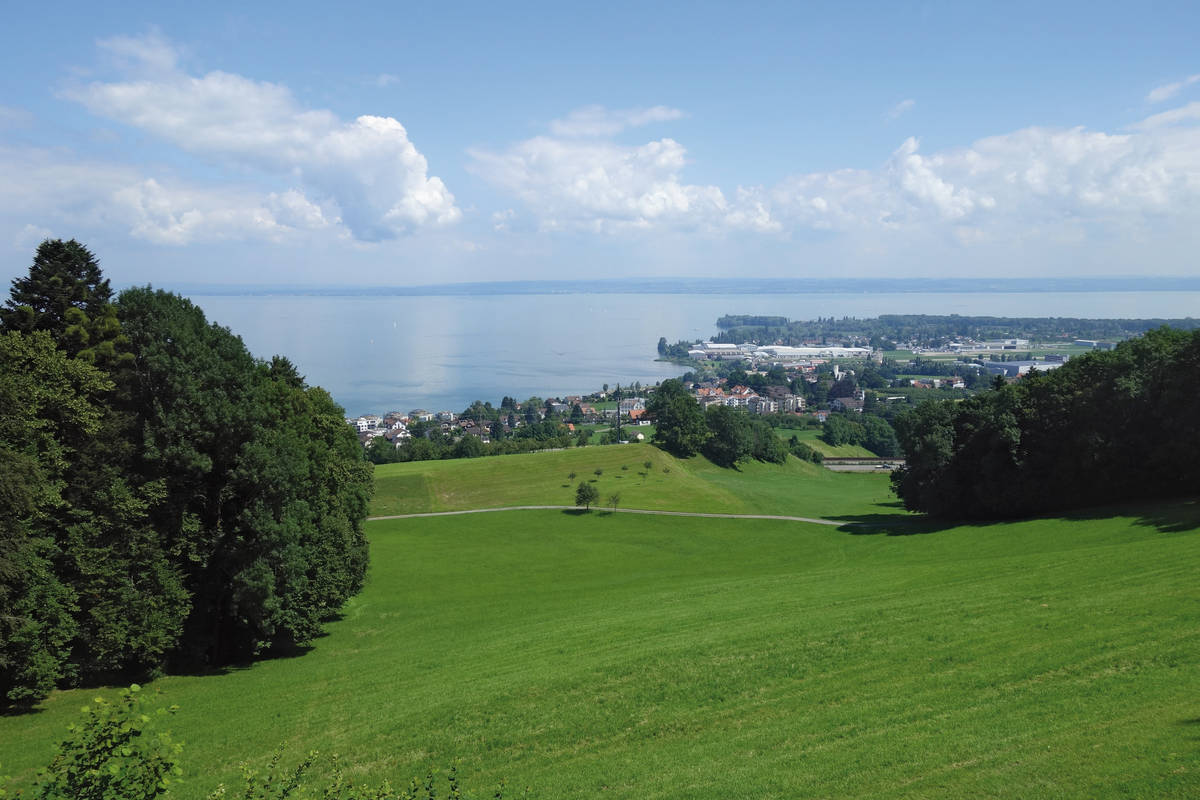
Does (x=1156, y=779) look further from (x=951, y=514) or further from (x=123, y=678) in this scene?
(x=951, y=514)

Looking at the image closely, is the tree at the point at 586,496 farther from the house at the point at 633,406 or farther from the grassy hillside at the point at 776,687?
the house at the point at 633,406

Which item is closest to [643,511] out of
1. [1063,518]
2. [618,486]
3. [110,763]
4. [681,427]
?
[618,486]

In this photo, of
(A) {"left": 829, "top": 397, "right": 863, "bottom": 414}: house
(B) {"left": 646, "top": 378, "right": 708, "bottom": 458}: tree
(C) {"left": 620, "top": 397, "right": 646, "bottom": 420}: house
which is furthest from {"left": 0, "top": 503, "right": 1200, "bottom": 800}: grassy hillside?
(A) {"left": 829, "top": 397, "right": 863, "bottom": 414}: house

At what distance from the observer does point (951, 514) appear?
44344 millimetres

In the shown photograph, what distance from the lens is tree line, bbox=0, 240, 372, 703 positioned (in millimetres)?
19312

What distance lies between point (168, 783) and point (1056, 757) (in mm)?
12236

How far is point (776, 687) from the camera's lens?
53.6 ft

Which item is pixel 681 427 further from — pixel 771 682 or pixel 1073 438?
pixel 771 682

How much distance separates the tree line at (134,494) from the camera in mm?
19312

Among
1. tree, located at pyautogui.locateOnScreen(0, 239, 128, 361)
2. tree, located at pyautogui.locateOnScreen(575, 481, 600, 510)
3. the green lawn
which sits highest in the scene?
tree, located at pyautogui.locateOnScreen(0, 239, 128, 361)

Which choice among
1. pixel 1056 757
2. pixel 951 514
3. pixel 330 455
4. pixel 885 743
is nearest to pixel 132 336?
pixel 330 455

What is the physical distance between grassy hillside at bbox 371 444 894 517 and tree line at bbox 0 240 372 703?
30.6 m

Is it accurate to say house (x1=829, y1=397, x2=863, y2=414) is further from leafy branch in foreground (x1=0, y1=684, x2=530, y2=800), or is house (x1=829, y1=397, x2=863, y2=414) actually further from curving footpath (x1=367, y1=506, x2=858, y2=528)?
leafy branch in foreground (x1=0, y1=684, x2=530, y2=800)

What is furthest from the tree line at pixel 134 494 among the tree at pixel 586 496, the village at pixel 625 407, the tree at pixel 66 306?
the village at pixel 625 407
